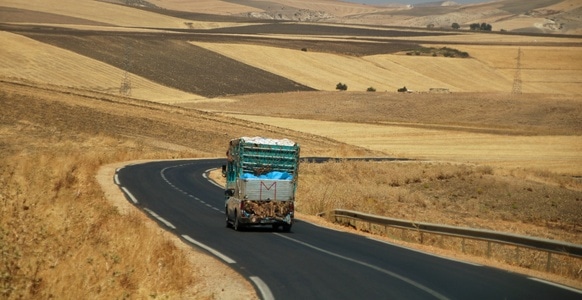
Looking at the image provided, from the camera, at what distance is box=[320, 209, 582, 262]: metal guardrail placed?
17984 millimetres

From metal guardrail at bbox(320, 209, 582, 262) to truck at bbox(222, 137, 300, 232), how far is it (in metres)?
2.95

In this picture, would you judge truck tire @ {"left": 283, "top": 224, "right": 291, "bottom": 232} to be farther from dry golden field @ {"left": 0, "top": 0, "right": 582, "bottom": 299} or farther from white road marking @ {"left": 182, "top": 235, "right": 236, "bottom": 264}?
dry golden field @ {"left": 0, "top": 0, "right": 582, "bottom": 299}

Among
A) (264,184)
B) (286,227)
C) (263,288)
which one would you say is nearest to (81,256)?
Result: (263,288)

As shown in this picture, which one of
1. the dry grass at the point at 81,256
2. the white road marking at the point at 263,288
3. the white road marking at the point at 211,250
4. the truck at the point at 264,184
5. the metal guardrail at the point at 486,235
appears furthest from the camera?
the truck at the point at 264,184

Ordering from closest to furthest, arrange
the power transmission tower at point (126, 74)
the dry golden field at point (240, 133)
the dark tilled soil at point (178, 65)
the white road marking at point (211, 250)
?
the dry golden field at point (240, 133) → the white road marking at point (211, 250) → the power transmission tower at point (126, 74) → the dark tilled soil at point (178, 65)

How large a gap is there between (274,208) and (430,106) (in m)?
86.3

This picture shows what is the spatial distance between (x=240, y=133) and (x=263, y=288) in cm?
6274

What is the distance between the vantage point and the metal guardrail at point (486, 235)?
1798 centimetres

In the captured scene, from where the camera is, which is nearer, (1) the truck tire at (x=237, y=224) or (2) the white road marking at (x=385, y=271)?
(2) the white road marking at (x=385, y=271)

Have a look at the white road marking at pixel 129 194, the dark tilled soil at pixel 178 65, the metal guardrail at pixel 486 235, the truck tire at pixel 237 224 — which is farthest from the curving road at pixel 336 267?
the dark tilled soil at pixel 178 65

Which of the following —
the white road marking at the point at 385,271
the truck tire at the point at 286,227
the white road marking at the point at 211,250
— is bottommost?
the truck tire at the point at 286,227

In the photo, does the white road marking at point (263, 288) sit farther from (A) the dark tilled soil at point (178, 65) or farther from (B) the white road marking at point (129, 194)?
(A) the dark tilled soil at point (178, 65)

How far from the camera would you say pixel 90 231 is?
1880cm

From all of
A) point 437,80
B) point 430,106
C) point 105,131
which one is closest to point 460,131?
point 430,106
